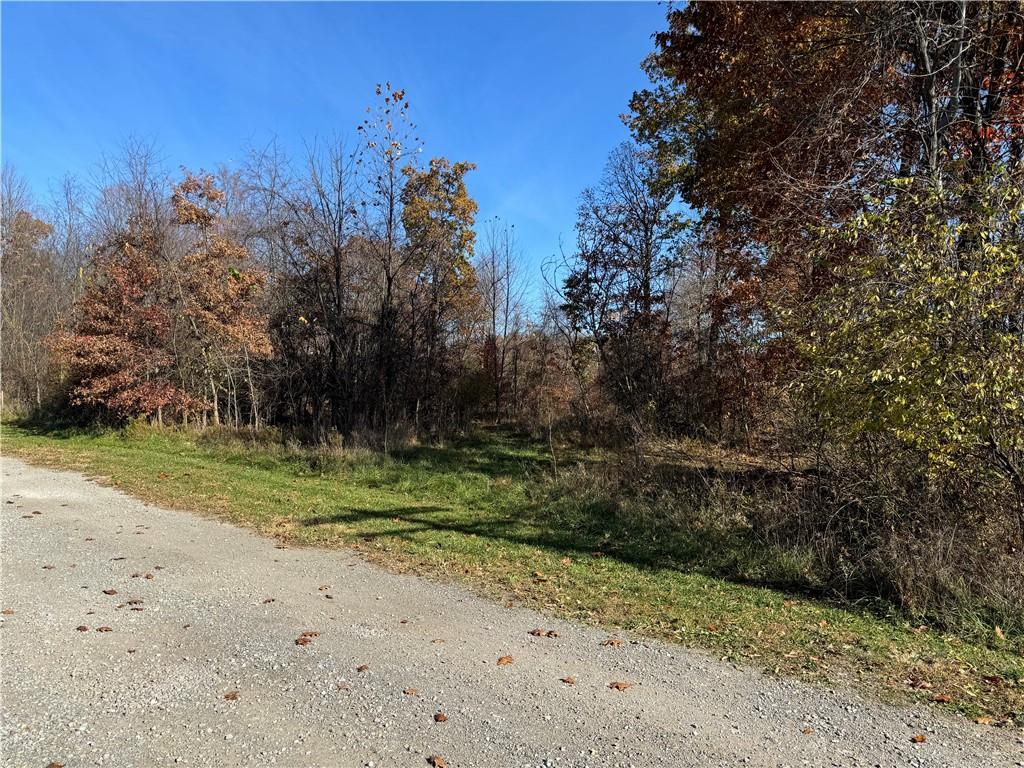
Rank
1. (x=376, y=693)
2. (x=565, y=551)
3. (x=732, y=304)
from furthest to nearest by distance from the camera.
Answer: (x=732, y=304)
(x=565, y=551)
(x=376, y=693)

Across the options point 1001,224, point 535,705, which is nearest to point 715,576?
point 535,705

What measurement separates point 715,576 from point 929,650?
81.9 inches

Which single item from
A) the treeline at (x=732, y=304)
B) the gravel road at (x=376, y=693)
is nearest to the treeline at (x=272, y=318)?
the treeline at (x=732, y=304)

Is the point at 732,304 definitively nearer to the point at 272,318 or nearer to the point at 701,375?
the point at 701,375

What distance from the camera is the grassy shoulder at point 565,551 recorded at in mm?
4223

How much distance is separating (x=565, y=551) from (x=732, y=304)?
28.7ft

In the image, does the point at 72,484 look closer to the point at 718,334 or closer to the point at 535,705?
the point at 535,705

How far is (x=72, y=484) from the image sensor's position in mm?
10625

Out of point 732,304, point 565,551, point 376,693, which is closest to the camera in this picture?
point 376,693

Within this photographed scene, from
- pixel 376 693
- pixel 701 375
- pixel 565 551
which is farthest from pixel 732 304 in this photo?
pixel 376 693

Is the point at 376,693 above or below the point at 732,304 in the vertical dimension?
below

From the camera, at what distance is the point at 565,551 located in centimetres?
725

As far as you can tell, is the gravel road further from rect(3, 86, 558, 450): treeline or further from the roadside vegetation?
rect(3, 86, 558, 450): treeline

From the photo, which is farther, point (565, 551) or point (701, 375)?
point (701, 375)
